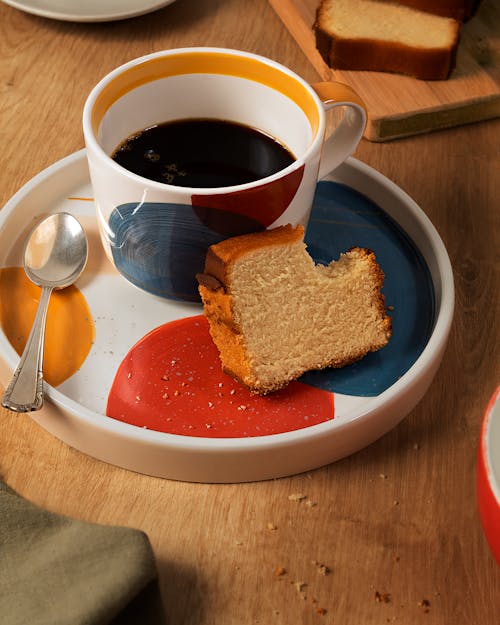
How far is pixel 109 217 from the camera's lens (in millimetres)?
983

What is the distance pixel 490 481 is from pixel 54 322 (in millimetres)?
513

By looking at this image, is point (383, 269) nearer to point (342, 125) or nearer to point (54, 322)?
point (342, 125)

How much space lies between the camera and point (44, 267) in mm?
1036

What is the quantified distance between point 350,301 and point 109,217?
282mm

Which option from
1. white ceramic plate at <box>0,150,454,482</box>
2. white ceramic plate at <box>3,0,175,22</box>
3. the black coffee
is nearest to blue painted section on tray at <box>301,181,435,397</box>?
white ceramic plate at <box>0,150,454,482</box>

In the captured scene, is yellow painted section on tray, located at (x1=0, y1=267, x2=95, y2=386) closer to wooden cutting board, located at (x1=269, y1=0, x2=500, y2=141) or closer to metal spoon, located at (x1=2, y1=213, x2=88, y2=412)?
metal spoon, located at (x1=2, y1=213, x2=88, y2=412)

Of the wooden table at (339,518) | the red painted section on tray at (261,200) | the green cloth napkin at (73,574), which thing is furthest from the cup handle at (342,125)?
the green cloth napkin at (73,574)

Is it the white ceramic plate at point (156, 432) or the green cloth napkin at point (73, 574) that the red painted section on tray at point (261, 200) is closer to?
the white ceramic plate at point (156, 432)

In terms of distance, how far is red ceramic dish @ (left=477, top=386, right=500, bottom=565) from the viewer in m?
0.74

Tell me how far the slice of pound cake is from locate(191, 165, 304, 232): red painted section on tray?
22mm

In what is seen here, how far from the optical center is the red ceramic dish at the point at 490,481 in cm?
74

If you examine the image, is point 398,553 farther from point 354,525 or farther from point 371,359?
point 371,359

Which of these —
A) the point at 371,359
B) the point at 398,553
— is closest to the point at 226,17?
the point at 371,359

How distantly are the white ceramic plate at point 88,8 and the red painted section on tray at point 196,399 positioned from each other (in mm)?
759
